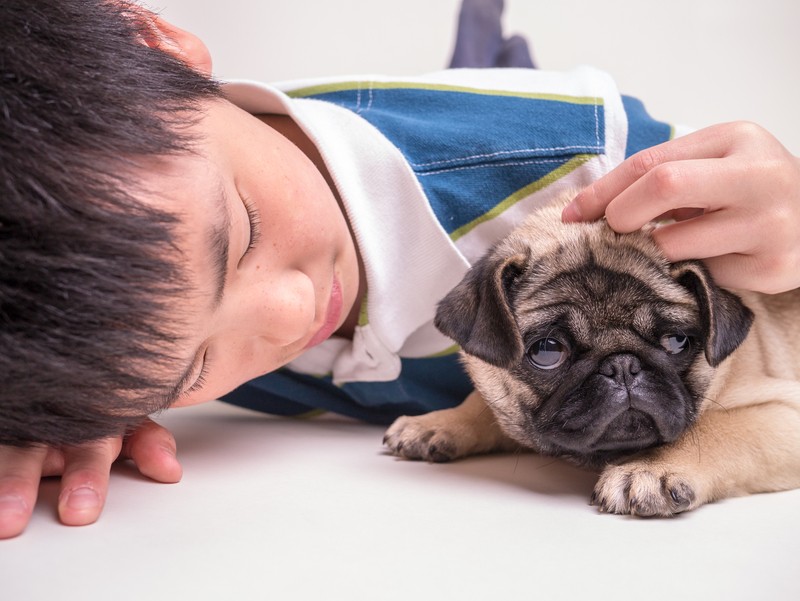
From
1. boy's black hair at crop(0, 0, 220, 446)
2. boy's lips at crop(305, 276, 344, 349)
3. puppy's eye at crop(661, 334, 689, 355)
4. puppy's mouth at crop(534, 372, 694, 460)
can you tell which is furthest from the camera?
boy's lips at crop(305, 276, 344, 349)

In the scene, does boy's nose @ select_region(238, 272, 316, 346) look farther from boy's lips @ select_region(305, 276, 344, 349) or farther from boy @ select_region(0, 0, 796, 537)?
boy's lips @ select_region(305, 276, 344, 349)

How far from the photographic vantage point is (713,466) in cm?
167

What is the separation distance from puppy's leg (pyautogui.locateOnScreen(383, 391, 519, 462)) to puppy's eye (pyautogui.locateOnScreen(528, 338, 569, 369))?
437 millimetres

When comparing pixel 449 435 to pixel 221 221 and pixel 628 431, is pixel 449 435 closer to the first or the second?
pixel 628 431

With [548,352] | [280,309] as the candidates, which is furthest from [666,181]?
[280,309]

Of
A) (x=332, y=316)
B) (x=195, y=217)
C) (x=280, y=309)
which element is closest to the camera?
(x=195, y=217)

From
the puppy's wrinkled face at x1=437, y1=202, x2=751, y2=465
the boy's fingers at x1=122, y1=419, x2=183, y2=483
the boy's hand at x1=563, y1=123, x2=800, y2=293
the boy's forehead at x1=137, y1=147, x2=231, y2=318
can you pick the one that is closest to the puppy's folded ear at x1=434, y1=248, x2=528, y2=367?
the puppy's wrinkled face at x1=437, y1=202, x2=751, y2=465

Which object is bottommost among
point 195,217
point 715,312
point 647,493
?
point 647,493

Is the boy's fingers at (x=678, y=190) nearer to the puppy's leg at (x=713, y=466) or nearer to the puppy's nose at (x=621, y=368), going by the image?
the puppy's nose at (x=621, y=368)

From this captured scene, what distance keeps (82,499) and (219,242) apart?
22.0 inches

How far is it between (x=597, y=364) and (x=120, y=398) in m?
0.91

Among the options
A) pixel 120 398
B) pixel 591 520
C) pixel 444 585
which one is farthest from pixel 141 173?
pixel 591 520

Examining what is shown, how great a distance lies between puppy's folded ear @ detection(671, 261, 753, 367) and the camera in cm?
169

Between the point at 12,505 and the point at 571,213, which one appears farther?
the point at 571,213
